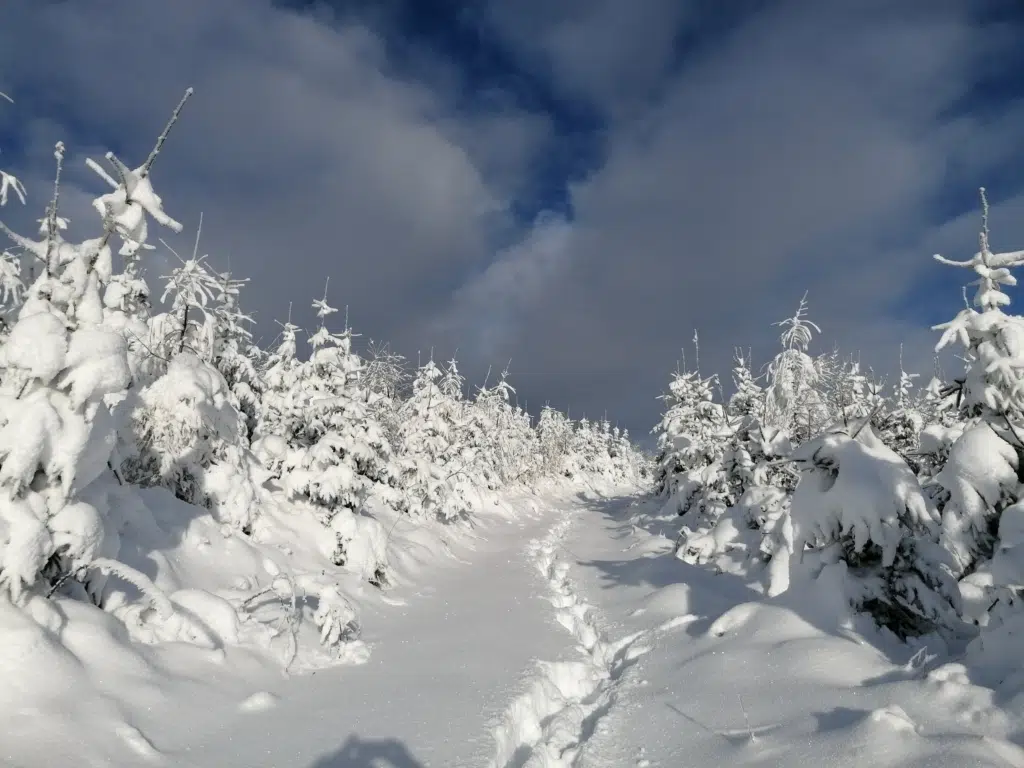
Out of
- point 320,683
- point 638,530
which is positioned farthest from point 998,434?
point 638,530

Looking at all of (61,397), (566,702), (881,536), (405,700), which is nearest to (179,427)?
(61,397)

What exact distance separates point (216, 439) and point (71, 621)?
633 cm

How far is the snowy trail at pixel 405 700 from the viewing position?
16.5 ft

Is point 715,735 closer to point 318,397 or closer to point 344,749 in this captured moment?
point 344,749

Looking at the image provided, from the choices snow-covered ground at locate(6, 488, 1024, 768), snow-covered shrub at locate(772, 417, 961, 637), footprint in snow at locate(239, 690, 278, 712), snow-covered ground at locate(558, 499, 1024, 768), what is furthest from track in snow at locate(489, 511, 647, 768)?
snow-covered shrub at locate(772, 417, 961, 637)

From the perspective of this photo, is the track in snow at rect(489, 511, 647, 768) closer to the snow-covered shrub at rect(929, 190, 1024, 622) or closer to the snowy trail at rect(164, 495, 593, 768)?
the snowy trail at rect(164, 495, 593, 768)

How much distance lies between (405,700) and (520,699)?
4.50ft

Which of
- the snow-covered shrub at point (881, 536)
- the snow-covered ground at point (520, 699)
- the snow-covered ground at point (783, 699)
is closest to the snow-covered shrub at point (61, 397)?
the snow-covered ground at point (520, 699)

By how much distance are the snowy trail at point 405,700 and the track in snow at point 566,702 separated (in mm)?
226

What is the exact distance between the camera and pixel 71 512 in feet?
17.1

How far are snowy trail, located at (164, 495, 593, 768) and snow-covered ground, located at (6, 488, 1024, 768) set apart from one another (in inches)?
1.0

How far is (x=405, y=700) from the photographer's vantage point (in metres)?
6.46

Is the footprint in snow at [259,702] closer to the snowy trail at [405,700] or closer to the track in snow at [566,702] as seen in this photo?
the snowy trail at [405,700]

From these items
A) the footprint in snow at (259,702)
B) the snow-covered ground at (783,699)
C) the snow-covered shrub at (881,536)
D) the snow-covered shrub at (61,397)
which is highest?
the snow-covered shrub at (61,397)
